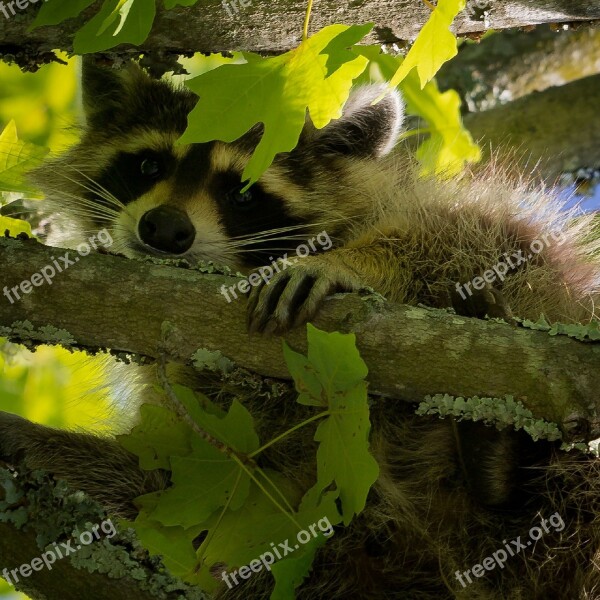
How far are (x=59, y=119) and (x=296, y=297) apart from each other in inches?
104

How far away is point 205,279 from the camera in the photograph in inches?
112

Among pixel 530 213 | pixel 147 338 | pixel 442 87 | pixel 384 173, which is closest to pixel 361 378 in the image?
pixel 147 338

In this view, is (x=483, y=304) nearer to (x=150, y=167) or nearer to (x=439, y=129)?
(x=150, y=167)

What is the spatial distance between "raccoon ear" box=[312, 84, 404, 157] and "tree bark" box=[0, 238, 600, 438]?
1669mm

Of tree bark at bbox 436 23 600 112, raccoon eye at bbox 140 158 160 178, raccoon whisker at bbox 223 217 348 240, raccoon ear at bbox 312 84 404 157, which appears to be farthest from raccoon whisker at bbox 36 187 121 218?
tree bark at bbox 436 23 600 112

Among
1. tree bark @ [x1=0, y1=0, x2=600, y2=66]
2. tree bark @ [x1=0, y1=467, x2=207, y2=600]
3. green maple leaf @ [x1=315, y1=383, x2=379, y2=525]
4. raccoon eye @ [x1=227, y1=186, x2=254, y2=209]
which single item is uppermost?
tree bark @ [x1=0, y1=0, x2=600, y2=66]

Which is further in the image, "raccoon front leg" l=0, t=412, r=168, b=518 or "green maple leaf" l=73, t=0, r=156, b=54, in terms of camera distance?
"raccoon front leg" l=0, t=412, r=168, b=518

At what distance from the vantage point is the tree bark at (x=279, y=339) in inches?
104

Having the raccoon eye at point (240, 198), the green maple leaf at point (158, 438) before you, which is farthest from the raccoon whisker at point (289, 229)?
the green maple leaf at point (158, 438)

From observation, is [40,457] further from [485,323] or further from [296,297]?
[485,323]

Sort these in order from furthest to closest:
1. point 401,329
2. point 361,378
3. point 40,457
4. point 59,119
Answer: point 59,119, point 40,457, point 401,329, point 361,378

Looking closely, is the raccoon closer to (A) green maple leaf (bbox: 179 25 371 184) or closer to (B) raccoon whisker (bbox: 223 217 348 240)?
(B) raccoon whisker (bbox: 223 217 348 240)

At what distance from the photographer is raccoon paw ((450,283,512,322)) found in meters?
3.02

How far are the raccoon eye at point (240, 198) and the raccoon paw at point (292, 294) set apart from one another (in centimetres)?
105
